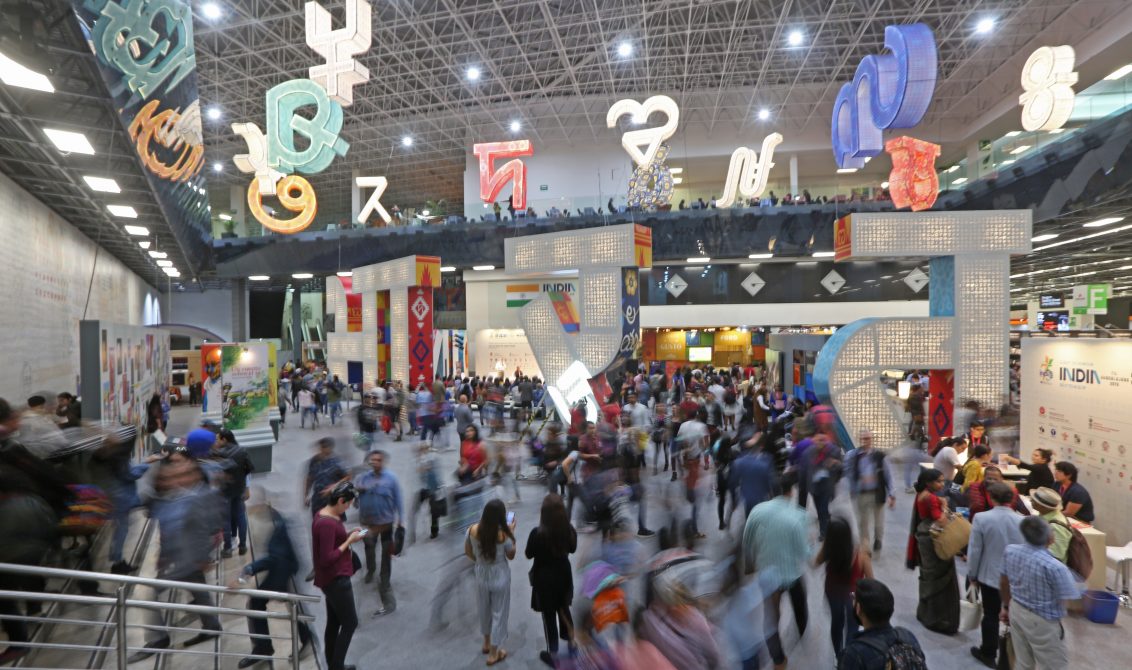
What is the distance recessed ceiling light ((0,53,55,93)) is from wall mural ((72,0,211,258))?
49 cm

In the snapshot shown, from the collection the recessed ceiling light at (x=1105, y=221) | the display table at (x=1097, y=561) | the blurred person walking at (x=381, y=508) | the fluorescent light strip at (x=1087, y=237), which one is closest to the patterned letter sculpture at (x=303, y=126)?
the blurred person walking at (x=381, y=508)

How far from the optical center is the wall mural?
529 cm

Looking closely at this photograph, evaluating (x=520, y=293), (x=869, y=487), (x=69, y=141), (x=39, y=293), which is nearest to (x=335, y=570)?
(x=869, y=487)

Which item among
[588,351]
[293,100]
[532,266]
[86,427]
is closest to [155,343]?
[293,100]

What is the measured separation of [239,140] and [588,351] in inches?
846

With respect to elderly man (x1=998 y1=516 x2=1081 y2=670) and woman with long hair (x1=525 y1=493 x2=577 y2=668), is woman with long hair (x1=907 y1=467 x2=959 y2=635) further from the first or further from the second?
woman with long hair (x1=525 y1=493 x2=577 y2=668)

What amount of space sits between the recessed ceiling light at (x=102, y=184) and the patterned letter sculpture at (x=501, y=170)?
11462 mm

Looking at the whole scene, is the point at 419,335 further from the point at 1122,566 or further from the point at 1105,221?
the point at 1105,221

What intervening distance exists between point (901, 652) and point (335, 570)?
10.4 feet

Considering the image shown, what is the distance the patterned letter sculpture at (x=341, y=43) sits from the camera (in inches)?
387

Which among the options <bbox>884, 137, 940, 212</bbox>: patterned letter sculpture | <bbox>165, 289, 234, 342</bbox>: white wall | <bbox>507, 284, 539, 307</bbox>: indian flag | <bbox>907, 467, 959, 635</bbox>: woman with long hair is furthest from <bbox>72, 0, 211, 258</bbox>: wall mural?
<bbox>165, 289, 234, 342</bbox>: white wall

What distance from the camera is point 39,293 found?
31.5 ft

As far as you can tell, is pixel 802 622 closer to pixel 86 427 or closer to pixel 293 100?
pixel 86 427

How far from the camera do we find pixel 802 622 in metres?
4.11
